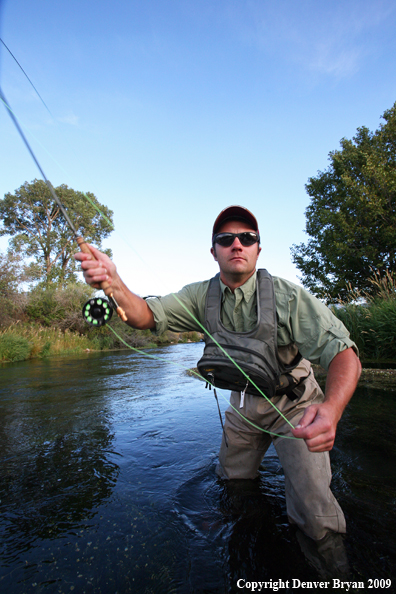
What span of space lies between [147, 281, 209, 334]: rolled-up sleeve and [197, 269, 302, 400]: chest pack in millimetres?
252

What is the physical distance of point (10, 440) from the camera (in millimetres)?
3822

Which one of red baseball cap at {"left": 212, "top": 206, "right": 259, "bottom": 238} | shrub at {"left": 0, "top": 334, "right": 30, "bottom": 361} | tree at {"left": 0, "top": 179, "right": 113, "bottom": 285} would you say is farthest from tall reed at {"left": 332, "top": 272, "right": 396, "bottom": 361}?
tree at {"left": 0, "top": 179, "right": 113, "bottom": 285}

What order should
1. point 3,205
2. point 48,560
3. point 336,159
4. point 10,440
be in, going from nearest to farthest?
point 48,560 → point 10,440 → point 336,159 → point 3,205

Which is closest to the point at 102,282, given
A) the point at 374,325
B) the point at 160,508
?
the point at 160,508

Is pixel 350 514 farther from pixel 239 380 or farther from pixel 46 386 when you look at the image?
pixel 46 386

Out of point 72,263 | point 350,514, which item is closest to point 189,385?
point 350,514

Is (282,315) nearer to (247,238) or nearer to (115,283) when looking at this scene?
(247,238)

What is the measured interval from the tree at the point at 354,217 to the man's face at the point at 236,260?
1339cm

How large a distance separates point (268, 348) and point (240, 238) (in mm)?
874

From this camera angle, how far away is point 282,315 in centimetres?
238

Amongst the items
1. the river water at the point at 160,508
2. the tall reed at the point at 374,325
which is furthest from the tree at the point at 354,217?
the river water at the point at 160,508

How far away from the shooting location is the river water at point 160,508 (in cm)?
178

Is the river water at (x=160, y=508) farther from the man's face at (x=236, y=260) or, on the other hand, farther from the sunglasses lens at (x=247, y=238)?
the sunglasses lens at (x=247, y=238)

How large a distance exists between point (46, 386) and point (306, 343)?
645cm
